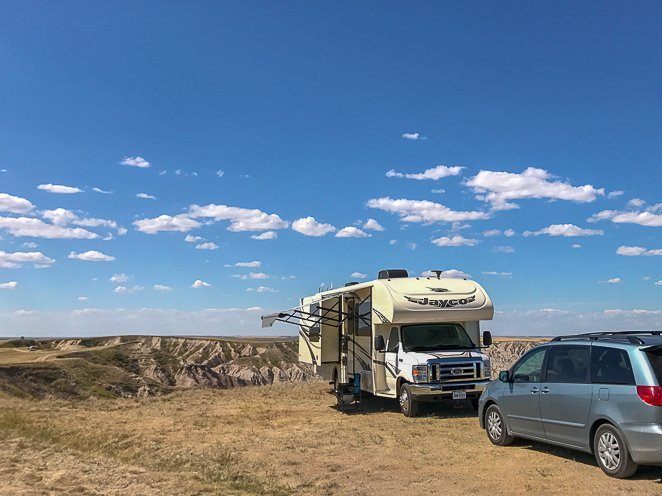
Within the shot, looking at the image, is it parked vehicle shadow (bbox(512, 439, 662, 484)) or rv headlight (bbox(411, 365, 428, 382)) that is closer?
parked vehicle shadow (bbox(512, 439, 662, 484))

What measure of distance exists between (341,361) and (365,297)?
2509 mm

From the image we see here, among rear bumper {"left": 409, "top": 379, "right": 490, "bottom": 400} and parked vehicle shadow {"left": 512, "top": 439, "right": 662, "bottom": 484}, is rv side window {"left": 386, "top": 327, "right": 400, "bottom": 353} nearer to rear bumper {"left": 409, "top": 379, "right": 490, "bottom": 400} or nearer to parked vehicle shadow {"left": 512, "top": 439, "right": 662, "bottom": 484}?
rear bumper {"left": 409, "top": 379, "right": 490, "bottom": 400}

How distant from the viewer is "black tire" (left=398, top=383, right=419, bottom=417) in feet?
46.3

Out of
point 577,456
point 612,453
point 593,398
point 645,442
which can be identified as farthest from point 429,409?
point 645,442

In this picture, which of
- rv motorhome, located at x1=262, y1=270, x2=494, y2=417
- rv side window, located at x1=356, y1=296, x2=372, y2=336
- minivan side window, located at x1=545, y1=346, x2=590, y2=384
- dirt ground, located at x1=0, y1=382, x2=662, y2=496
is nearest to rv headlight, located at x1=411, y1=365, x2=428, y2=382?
rv motorhome, located at x1=262, y1=270, x2=494, y2=417

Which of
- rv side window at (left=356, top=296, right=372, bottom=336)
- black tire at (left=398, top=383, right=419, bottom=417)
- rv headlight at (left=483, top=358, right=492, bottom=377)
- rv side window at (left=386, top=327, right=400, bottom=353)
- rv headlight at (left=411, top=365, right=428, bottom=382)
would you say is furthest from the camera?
rv side window at (left=356, top=296, right=372, bottom=336)

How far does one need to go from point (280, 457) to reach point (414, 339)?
5865mm

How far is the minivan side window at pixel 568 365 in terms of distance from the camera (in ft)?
28.4

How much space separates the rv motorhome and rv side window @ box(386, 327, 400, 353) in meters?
0.02

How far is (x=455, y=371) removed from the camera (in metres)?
14.1

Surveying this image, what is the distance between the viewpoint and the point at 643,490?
24.0 ft

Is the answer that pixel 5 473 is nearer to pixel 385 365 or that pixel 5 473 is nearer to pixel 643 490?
pixel 643 490

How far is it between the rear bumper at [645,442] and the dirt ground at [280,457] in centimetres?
35

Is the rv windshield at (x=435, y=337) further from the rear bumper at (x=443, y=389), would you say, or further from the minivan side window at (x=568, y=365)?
the minivan side window at (x=568, y=365)
